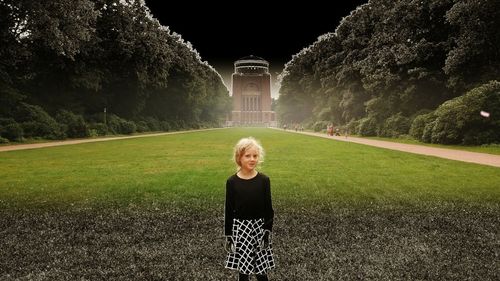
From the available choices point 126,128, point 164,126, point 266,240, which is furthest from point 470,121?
point 164,126

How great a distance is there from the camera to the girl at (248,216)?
11.3 ft

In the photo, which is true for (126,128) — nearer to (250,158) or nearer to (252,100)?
(250,158)

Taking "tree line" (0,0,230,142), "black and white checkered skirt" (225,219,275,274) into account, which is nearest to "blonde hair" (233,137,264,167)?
"black and white checkered skirt" (225,219,275,274)

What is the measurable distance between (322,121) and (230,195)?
5216 centimetres

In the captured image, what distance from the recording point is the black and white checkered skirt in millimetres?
3508

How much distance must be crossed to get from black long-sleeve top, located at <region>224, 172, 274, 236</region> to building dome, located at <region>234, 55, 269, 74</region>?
581 ft

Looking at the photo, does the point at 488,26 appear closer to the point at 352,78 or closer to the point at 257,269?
the point at 352,78

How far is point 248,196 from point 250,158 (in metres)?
0.33

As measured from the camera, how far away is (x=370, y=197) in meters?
8.04

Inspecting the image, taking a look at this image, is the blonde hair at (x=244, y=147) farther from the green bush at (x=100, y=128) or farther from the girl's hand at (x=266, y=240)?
the green bush at (x=100, y=128)

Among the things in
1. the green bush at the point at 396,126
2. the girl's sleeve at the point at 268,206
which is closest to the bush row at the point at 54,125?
the green bush at the point at 396,126

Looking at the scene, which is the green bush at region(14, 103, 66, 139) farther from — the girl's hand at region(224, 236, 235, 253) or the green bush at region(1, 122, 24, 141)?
the girl's hand at region(224, 236, 235, 253)

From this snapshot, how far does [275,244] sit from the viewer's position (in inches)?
203

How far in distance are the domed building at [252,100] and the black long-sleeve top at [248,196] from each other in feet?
497
